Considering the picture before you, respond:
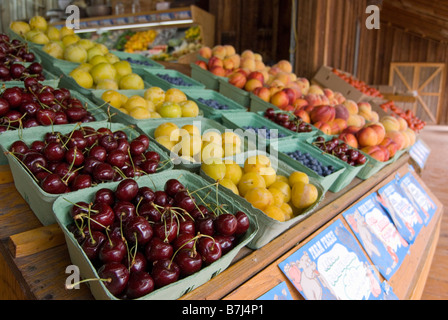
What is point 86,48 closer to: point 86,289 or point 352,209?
point 86,289

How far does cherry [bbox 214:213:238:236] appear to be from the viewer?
3.07 ft

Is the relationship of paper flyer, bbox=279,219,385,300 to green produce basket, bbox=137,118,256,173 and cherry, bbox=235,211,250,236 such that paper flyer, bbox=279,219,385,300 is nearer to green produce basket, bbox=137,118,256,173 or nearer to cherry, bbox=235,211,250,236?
cherry, bbox=235,211,250,236

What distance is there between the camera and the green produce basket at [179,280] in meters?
0.76

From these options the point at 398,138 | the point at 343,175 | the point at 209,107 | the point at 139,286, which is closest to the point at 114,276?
the point at 139,286

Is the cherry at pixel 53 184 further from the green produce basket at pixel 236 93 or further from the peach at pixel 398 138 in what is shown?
the peach at pixel 398 138

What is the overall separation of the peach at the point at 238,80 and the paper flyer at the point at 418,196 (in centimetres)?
148

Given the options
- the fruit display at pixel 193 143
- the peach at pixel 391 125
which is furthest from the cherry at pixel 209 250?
the peach at pixel 391 125

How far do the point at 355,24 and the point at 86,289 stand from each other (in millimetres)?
7846

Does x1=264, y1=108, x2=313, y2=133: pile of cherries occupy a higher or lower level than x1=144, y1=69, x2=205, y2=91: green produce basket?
lower

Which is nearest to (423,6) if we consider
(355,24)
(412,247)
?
(355,24)

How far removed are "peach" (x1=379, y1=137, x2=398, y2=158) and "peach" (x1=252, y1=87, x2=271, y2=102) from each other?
0.93 m

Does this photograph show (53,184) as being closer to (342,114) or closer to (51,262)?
(51,262)

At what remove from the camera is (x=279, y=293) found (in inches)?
43.4

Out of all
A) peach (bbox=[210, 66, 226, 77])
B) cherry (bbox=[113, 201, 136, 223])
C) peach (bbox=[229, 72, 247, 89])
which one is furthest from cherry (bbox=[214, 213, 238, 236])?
peach (bbox=[210, 66, 226, 77])
